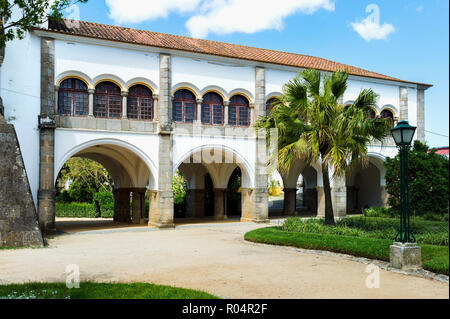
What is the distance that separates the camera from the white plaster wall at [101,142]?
18.9 m

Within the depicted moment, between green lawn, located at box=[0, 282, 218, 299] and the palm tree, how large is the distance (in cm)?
789

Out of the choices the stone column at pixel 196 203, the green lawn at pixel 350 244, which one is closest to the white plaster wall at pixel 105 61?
the green lawn at pixel 350 244

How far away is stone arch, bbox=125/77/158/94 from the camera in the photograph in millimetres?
20641

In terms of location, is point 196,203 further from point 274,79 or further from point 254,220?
point 274,79

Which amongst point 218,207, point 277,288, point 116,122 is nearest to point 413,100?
point 218,207

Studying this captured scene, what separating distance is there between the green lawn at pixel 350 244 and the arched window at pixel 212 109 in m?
8.73

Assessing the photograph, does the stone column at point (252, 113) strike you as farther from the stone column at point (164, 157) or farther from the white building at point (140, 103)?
the stone column at point (164, 157)

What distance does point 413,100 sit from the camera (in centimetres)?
2828

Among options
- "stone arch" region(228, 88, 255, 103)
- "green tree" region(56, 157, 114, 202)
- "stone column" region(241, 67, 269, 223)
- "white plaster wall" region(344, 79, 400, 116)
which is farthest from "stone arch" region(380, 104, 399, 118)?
"green tree" region(56, 157, 114, 202)

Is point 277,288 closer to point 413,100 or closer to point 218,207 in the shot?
point 218,207

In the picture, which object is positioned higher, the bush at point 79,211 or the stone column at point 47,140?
the stone column at point 47,140

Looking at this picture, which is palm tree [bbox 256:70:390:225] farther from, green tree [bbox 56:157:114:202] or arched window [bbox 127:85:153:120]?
green tree [bbox 56:157:114:202]

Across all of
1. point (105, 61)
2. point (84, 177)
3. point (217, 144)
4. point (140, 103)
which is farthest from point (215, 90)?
point (84, 177)

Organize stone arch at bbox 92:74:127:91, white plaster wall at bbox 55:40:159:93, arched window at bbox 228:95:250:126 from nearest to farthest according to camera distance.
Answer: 1. white plaster wall at bbox 55:40:159:93
2. stone arch at bbox 92:74:127:91
3. arched window at bbox 228:95:250:126
